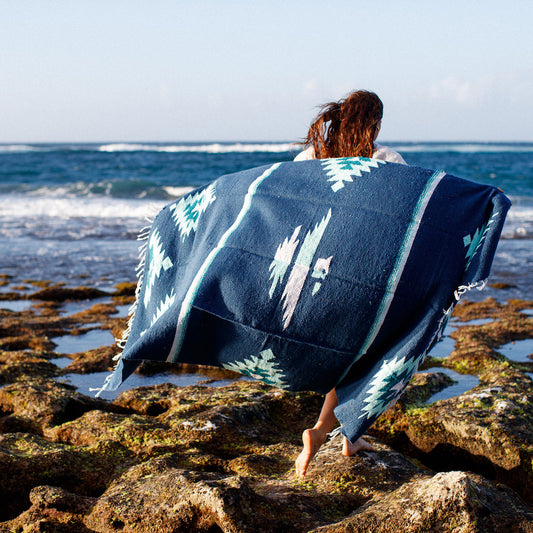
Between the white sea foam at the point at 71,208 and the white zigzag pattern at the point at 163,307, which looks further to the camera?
the white sea foam at the point at 71,208

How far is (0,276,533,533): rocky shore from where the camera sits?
2.19 meters

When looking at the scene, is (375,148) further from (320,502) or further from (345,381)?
(320,502)

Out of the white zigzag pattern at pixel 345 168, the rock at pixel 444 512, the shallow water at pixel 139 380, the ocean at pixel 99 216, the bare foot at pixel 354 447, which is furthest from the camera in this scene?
the ocean at pixel 99 216

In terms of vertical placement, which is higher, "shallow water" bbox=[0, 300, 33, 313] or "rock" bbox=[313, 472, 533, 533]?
"rock" bbox=[313, 472, 533, 533]

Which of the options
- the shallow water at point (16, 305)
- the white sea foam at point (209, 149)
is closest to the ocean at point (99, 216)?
the shallow water at point (16, 305)

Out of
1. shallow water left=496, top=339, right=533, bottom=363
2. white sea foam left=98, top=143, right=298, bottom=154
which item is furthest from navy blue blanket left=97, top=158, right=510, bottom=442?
white sea foam left=98, top=143, right=298, bottom=154

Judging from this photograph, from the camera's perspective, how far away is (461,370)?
14.8ft

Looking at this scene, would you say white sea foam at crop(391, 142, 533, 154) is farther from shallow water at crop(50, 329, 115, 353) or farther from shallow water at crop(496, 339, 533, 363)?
shallow water at crop(50, 329, 115, 353)

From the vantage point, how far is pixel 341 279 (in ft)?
8.10

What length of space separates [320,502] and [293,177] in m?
1.34

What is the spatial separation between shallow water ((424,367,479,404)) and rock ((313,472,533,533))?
5.55 feet

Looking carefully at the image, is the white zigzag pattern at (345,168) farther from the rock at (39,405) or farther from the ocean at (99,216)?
the rock at (39,405)

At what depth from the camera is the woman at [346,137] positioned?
109 inches

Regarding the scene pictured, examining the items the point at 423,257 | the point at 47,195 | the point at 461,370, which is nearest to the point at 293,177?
the point at 423,257
